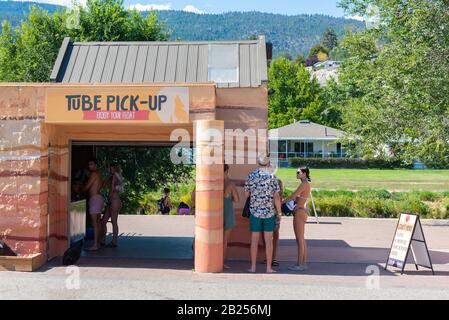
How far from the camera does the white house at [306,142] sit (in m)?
56.3

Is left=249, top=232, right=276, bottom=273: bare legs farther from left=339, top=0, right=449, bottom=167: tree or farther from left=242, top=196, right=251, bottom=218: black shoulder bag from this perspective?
left=339, top=0, right=449, bottom=167: tree

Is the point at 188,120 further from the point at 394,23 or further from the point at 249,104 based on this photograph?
the point at 394,23

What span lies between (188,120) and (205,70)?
Answer: 254cm

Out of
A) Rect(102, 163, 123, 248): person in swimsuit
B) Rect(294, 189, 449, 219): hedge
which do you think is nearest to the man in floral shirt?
Rect(102, 163, 123, 248): person in swimsuit

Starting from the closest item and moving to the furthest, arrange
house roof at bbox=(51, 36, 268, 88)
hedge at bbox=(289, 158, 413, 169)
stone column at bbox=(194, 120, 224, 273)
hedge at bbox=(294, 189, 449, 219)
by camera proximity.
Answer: stone column at bbox=(194, 120, 224, 273)
house roof at bbox=(51, 36, 268, 88)
hedge at bbox=(294, 189, 449, 219)
hedge at bbox=(289, 158, 413, 169)

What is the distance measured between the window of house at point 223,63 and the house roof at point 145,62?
0.09 m

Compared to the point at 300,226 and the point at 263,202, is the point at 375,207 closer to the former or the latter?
Result: the point at 300,226

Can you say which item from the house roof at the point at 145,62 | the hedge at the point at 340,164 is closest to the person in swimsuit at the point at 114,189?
the house roof at the point at 145,62

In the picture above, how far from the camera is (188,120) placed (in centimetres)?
920

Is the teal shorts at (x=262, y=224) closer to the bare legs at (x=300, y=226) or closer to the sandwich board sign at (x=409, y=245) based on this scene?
the bare legs at (x=300, y=226)

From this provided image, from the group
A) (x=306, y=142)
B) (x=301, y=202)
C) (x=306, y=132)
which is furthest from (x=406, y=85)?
(x=306, y=142)

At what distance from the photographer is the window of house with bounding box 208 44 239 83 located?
11.0m

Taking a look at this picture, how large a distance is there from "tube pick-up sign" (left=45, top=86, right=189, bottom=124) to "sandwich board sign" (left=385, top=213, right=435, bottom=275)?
412 cm
